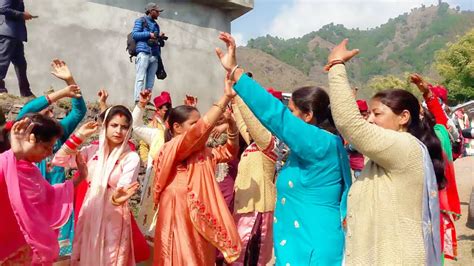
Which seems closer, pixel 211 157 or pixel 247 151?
pixel 211 157

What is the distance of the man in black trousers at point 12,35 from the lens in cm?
695

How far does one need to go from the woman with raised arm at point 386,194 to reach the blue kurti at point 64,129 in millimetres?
2187

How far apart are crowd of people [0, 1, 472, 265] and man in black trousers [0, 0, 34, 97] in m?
3.09

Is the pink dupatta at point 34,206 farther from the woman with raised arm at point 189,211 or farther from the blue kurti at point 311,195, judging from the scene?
the blue kurti at point 311,195

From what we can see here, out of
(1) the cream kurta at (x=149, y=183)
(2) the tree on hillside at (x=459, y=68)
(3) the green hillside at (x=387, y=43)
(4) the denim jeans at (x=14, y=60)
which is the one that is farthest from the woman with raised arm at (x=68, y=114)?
(3) the green hillside at (x=387, y=43)

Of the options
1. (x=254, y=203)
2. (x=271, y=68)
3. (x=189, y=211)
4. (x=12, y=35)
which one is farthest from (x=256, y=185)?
(x=271, y=68)

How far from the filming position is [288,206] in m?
2.97

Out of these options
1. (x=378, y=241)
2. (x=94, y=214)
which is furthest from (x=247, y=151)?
(x=378, y=241)

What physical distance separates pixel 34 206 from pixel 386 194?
195 cm

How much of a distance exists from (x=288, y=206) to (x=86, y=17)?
6901 millimetres

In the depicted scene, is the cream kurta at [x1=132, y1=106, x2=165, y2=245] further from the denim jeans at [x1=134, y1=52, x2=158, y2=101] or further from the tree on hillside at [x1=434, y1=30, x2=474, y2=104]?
the tree on hillside at [x1=434, y1=30, x2=474, y2=104]

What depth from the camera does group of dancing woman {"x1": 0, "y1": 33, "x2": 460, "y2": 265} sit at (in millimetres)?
2469

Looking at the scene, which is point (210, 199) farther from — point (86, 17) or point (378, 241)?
point (86, 17)

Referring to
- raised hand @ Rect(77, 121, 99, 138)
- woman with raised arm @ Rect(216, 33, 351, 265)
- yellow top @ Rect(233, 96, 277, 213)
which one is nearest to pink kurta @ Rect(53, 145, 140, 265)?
raised hand @ Rect(77, 121, 99, 138)
